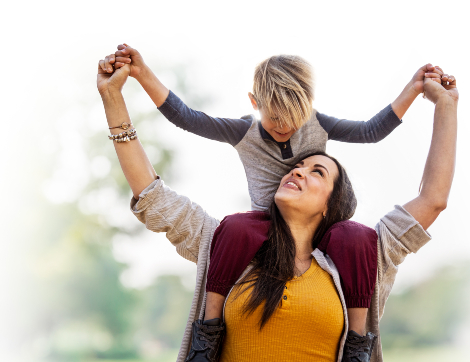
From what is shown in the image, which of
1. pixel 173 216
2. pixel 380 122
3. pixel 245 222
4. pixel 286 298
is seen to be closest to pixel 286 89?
pixel 380 122

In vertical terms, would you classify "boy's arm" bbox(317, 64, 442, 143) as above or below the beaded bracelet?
above

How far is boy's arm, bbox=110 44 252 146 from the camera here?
5.12 ft

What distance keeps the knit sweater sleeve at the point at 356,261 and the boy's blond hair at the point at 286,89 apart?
0.46 metres

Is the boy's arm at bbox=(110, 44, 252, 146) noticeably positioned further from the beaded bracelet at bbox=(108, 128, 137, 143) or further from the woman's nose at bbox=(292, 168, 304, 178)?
the woman's nose at bbox=(292, 168, 304, 178)

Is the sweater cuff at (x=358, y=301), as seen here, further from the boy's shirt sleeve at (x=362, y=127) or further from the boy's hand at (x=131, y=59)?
the boy's hand at (x=131, y=59)

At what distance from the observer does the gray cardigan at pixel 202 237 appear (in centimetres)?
148

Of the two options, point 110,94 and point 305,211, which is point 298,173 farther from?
point 110,94

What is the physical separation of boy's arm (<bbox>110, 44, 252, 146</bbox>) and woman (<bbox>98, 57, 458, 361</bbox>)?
0.07 m

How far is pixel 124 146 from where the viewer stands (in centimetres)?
147

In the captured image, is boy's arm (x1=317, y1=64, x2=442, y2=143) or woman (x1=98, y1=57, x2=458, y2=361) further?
boy's arm (x1=317, y1=64, x2=442, y2=143)

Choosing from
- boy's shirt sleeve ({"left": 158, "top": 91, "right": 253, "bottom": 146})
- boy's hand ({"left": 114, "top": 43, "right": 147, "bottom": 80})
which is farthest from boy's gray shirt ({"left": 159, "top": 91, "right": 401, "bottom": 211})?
boy's hand ({"left": 114, "top": 43, "right": 147, "bottom": 80})

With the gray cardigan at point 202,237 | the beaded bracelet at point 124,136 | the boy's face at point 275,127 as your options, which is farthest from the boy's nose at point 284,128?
the beaded bracelet at point 124,136

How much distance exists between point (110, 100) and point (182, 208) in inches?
17.3

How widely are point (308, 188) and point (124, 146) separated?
66 cm
